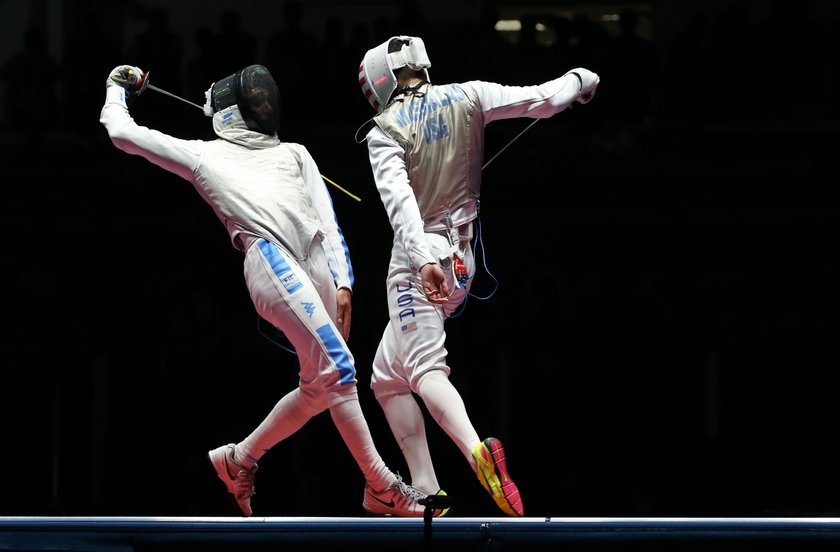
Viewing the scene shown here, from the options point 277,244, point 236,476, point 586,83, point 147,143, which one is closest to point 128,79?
point 147,143

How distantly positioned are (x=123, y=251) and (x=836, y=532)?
367 centimetres

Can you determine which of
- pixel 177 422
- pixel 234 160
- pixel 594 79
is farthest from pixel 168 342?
pixel 594 79

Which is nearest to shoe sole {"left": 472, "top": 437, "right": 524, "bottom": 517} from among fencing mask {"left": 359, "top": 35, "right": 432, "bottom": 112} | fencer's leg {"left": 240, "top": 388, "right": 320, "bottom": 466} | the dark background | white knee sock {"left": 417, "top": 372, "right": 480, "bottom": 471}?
white knee sock {"left": 417, "top": 372, "right": 480, "bottom": 471}

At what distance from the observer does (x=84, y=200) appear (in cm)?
585

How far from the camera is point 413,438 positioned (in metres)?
3.68

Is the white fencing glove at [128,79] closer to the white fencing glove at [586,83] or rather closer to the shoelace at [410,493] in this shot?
the white fencing glove at [586,83]

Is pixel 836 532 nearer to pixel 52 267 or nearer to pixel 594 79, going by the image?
pixel 594 79

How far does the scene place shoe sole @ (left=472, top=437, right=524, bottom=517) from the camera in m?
3.34

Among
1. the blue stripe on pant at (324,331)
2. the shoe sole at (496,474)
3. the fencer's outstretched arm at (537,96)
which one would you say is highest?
the fencer's outstretched arm at (537,96)

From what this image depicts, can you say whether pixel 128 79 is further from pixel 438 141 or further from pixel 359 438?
pixel 359 438

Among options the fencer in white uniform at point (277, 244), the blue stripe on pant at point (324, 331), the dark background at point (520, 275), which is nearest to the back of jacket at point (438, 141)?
the fencer in white uniform at point (277, 244)

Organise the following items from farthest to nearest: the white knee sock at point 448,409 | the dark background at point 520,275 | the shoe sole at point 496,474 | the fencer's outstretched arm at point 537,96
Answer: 1. the dark background at point 520,275
2. the fencer's outstretched arm at point 537,96
3. the white knee sock at point 448,409
4. the shoe sole at point 496,474

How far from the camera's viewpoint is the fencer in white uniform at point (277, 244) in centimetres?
355

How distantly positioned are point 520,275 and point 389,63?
199 centimetres
